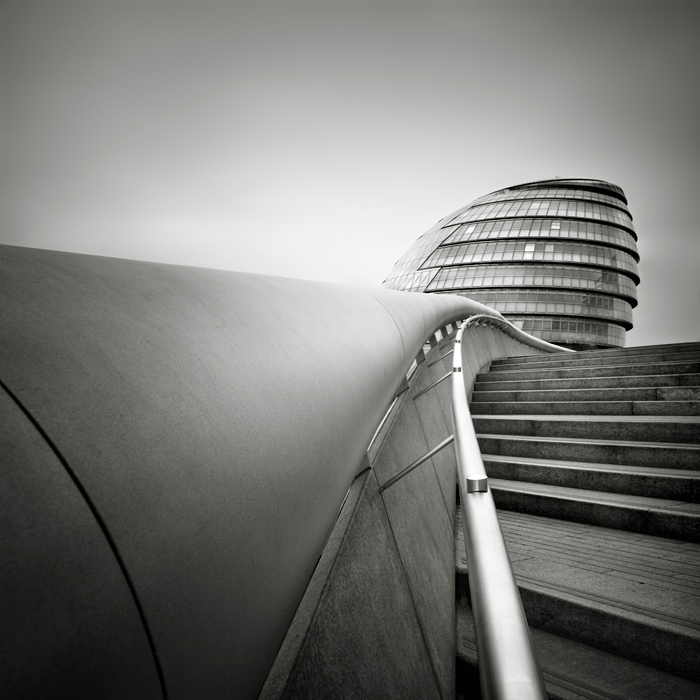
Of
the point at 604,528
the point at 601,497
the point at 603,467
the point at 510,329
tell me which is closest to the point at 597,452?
the point at 603,467

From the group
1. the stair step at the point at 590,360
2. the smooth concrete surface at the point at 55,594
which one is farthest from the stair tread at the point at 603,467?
the smooth concrete surface at the point at 55,594

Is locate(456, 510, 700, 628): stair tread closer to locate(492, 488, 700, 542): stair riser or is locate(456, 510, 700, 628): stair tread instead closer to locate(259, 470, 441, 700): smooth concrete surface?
locate(492, 488, 700, 542): stair riser

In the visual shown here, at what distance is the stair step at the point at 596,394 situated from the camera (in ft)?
16.5

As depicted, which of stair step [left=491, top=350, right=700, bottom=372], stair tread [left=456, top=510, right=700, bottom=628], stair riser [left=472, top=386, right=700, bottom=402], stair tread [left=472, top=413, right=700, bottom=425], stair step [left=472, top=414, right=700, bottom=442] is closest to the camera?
stair tread [left=456, top=510, right=700, bottom=628]

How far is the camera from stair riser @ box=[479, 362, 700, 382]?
5805 mm

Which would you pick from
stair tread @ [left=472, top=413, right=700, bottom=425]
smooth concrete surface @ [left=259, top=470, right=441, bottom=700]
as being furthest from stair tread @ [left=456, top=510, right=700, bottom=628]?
stair tread @ [left=472, top=413, right=700, bottom=425]

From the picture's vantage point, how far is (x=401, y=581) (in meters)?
1.81

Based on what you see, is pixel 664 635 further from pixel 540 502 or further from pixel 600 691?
pixel 540 502

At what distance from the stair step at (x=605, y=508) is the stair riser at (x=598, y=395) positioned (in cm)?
200

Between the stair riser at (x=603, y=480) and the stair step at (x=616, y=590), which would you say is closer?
the stair step at (x=616, y=590)

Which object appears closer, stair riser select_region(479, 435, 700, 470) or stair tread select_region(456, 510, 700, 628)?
stair tread select_region(456, 510, 700, 628)

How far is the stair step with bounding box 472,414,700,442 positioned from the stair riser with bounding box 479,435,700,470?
388mm

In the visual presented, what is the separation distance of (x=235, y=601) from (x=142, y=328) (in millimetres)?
450

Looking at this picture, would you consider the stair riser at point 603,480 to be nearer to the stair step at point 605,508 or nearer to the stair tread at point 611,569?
the stair step at point 605,508
